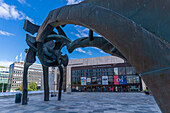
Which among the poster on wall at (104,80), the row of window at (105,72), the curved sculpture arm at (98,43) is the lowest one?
the poster on wall at (104,80)

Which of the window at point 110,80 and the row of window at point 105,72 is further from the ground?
the row of window at point 105,72

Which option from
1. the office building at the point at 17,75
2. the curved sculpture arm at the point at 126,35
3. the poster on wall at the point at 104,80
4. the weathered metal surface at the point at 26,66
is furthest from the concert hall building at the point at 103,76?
the office building at the point at 17,75

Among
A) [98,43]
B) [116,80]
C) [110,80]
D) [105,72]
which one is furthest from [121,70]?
[98,43]

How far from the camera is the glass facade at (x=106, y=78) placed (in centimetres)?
4116

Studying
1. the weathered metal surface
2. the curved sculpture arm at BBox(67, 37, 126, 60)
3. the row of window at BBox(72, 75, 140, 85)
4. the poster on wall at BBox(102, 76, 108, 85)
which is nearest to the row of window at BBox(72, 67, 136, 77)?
the poster on wall at BBox(102, 76, 108, 85)

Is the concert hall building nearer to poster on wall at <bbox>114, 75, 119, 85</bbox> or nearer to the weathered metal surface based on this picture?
poster on wall at <bbox>114, 75, 119, 85</bbox>

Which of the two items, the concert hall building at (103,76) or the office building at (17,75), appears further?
the office building at (17,75)

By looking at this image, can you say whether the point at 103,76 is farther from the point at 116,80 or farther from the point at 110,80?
the point at 116,80

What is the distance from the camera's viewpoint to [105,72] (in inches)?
1768

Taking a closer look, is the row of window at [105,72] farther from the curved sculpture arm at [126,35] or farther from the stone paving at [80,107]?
the curved sculpture arm at [126,35]

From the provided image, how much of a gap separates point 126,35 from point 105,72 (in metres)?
42.6

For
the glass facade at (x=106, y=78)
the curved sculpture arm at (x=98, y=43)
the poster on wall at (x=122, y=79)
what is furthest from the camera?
the poster on wall at (x=122, y=79)

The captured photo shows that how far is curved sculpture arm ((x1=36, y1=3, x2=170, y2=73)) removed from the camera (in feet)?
9.58

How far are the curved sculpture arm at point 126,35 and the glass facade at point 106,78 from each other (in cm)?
4064
